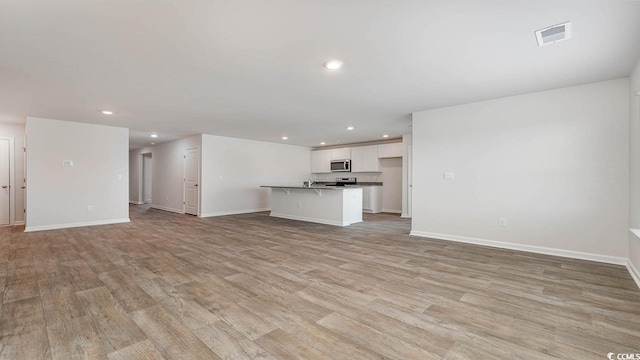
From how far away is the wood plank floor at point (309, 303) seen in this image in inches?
68.2

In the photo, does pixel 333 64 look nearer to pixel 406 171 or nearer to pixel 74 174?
pixel 406 171

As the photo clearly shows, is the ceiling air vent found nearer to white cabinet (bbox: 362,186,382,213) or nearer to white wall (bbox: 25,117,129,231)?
white cabinet (bbox: 362,186,382,213)

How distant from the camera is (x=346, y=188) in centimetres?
638

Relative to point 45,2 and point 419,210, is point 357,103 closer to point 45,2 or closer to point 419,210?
point 419,210

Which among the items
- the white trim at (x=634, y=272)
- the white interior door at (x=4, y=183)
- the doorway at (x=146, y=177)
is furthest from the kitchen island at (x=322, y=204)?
the doorway at (x=146, y=177)

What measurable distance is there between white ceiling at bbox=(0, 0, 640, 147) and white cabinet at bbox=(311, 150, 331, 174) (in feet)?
17.7

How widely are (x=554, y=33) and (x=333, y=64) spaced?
77.2 inches

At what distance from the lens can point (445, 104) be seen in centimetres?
455

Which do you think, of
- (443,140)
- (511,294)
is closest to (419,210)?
(443,140)

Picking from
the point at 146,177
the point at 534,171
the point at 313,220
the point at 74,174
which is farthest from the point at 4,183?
the point at 534,171

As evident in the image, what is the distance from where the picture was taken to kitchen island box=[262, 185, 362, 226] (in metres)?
6.38

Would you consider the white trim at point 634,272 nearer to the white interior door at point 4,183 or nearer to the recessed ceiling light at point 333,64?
the recessed ceiling light at point 333,64

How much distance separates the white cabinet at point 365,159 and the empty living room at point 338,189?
2425 millimetres

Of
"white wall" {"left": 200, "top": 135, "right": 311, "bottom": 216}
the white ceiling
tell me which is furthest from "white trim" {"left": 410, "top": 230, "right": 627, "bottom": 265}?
"white wall" {"left": 200, "top": 135, "right": 311, "bottom": 216}
